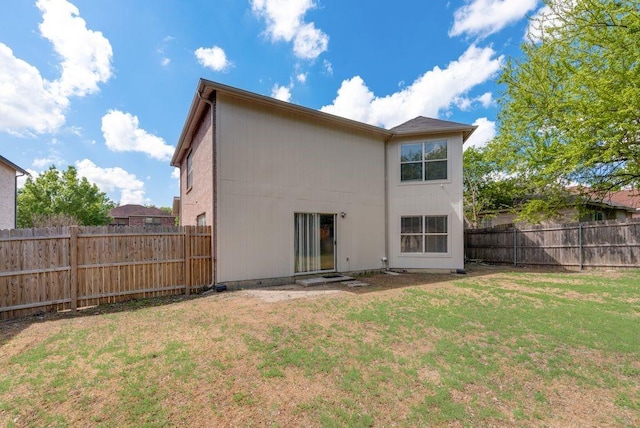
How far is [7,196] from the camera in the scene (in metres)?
16.0

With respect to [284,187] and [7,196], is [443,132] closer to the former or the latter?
[284,187]

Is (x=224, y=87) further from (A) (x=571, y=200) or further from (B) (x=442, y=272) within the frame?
(A) (x=571, y=200)

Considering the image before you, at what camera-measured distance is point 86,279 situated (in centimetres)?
628

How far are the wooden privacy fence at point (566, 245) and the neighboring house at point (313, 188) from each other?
4.33 metres

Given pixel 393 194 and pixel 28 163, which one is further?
pixel 28 163

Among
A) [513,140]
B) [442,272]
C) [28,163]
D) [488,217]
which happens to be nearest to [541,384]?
[442,272]

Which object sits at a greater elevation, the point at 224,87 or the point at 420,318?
the point at 224,87

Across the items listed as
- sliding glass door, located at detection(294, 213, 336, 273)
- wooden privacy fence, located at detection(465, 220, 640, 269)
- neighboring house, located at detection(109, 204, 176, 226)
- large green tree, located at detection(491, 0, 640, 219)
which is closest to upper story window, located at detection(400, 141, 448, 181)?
sliding glass door, located at detection(294, 213, 336, 273)

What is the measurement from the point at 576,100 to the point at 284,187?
12.2 meters

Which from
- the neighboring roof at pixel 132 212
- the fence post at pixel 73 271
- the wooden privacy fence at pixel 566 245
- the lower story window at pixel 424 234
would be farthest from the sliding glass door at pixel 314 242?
the neighboring roof at pixel 132 212

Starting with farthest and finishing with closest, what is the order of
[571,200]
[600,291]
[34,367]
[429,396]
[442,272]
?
[571,200]
[442,272]
[600,291]
[34,367]
[429,396]

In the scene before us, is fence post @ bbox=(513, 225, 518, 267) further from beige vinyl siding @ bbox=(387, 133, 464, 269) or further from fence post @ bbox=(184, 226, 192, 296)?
fence post @ bbox=(184, 226, 192, 296)

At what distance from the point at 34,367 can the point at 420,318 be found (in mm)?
5761

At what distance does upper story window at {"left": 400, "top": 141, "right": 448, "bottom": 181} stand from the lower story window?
166 cm
